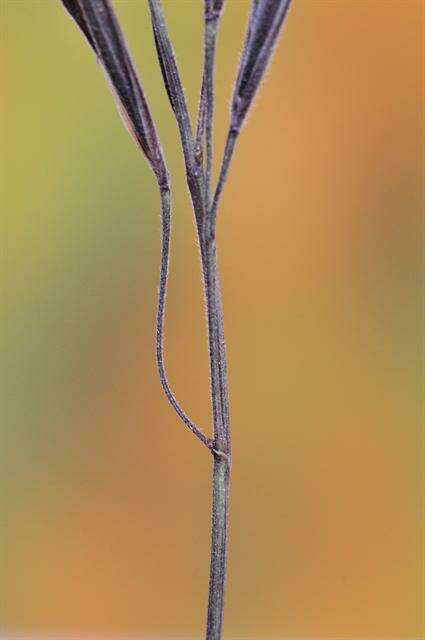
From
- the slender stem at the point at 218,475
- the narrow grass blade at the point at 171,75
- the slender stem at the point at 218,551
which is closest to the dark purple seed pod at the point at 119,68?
the narrow grass blade at the point at 171,75

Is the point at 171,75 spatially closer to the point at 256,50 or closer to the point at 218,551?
the point at 256,50

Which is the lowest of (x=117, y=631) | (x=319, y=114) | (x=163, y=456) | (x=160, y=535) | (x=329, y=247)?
(x=117, y=631)

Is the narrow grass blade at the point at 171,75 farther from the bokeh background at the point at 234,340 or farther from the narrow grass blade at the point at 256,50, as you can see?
the bokeh background at the point at 234,340

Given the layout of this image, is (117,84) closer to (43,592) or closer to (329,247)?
(329,247)

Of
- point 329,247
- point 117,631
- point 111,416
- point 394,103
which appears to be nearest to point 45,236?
point 111,416

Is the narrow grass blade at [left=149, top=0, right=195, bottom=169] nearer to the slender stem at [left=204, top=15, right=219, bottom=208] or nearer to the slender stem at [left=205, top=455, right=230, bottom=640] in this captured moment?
the slender stem at [left=204, top=15, right=219, bottom=208]

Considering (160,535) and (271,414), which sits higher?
(271,414)

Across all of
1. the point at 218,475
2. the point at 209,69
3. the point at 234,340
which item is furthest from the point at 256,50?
the point at 234,340

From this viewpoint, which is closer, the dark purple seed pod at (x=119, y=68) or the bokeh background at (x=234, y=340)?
the dark purple seed pod at (x=119, y=68)
